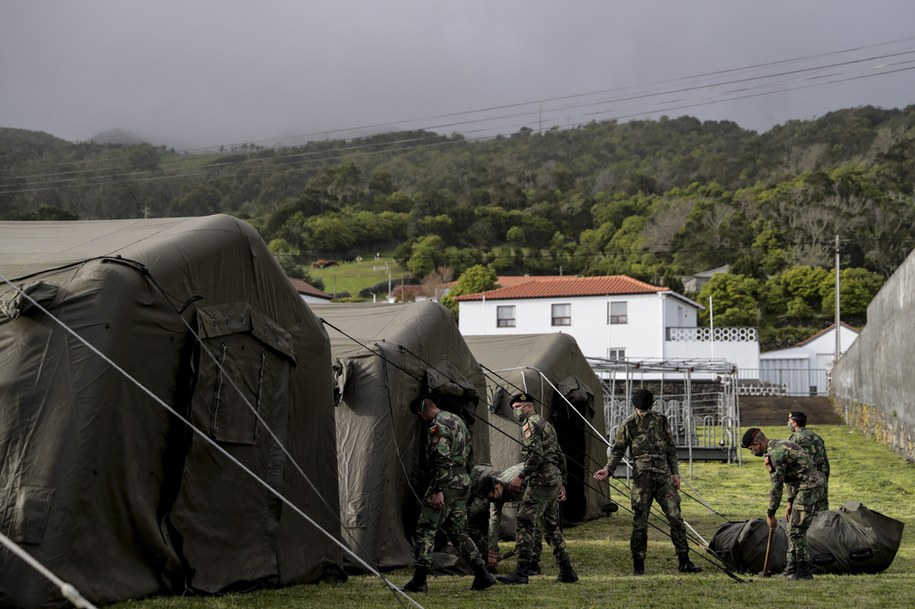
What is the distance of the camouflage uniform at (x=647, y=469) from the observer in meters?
→ 10.8

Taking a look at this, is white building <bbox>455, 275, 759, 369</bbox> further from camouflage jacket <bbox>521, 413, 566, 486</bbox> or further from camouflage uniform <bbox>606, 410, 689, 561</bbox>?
camouflage jacket <bbox>521, 413, 566, 486</bbox>

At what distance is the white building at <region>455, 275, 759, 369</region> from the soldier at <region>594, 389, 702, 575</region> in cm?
4068

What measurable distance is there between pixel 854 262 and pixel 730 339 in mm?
24170

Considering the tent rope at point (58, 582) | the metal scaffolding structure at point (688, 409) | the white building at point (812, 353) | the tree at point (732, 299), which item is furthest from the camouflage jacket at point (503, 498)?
the tree at point (732, 299)

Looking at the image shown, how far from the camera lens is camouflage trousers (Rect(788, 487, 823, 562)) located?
404 inches

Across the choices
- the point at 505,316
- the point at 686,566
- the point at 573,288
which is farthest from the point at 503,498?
the point at 505,316

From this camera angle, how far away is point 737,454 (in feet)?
93.8

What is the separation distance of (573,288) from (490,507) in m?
44.5

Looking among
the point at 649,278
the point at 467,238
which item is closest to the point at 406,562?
the point at 649,278

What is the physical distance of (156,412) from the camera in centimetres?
758

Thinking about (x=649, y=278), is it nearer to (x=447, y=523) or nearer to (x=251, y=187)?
(x=251, y=187)

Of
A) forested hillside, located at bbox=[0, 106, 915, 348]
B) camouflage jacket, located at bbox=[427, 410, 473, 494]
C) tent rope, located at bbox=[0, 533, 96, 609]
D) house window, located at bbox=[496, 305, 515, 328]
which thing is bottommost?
camouflage jacket, located at bbox=[427, 410, 473, 494]

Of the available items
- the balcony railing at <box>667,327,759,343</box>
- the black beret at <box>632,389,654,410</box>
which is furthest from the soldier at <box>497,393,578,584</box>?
the balcony railing at <box>667,327,759,343</box>

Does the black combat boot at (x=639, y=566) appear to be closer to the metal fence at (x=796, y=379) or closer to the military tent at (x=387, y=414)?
the military tent at (x=387, y=414)
